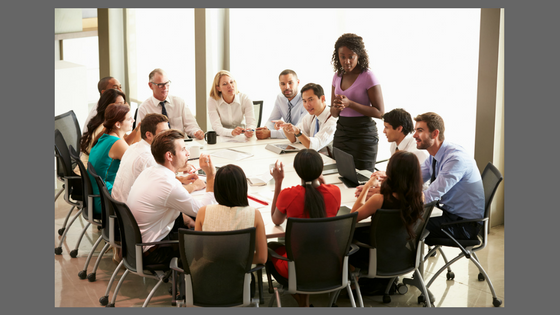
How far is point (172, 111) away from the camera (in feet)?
18.5

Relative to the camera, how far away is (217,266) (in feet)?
9.38

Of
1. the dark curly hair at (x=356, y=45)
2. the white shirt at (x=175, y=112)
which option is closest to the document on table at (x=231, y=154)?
the white shirt at (x=175, y=112)

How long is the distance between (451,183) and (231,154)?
6.72 feet

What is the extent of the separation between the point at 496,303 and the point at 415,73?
3395 millimetres

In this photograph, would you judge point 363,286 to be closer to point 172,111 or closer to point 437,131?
point 437,131

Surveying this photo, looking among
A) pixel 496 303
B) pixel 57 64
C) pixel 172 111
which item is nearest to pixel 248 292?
pixel 496 303

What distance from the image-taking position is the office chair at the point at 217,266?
9.12ft

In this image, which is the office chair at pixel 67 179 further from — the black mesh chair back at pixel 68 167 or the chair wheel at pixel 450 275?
the chair wheel at pixel 450 275

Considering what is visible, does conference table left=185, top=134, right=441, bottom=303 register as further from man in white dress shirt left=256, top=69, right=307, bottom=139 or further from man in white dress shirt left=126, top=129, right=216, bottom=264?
man in white dress shirt left=126, top=129, right=216, bottom=264

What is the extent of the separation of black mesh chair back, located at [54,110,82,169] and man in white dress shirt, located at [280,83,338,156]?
2150 millimetres

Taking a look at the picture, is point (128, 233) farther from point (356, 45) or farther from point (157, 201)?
point (356, 45)

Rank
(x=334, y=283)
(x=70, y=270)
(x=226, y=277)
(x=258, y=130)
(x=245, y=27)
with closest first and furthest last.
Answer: (x=226, y=277) → (x=334, y=283) → (x=70, y=270) → (x=258, y=130) → (x=245, y=27)

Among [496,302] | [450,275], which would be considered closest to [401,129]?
[450,275]

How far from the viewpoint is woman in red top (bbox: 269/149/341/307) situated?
3121mm
